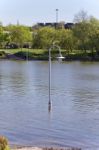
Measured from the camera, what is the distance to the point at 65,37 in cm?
17212

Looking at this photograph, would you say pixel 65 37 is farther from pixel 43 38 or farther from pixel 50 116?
pixel 50 116

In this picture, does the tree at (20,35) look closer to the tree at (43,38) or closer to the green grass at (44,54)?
the tree at (43,38)

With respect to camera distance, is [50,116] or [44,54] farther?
[44,54]

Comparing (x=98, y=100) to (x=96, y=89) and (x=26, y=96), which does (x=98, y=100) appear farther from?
(x=96, y=89)

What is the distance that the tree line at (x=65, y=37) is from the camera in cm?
16688

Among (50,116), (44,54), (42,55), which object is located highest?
(50,116)

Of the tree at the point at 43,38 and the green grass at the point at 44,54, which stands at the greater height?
the tree at the point at 43,38

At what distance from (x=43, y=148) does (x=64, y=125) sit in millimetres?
10272

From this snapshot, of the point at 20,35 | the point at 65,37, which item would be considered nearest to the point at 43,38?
the point at 65,37

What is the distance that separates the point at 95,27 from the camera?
169125 mm

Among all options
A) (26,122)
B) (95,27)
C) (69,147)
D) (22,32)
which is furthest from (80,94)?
(22,32)

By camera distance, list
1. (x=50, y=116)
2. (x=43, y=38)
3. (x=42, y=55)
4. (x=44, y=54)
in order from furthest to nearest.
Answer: (x=43, y=38), (x=44, y=54), (x=42, y=55), (x=50, y=116)

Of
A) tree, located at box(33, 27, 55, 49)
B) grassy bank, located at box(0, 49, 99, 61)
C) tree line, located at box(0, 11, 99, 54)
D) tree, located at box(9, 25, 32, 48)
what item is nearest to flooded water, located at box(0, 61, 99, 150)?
grassy bank, located at box(0, 49, 99, 61)

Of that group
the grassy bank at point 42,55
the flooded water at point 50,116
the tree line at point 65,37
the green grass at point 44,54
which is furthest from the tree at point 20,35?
the flooded water at point 50,116
